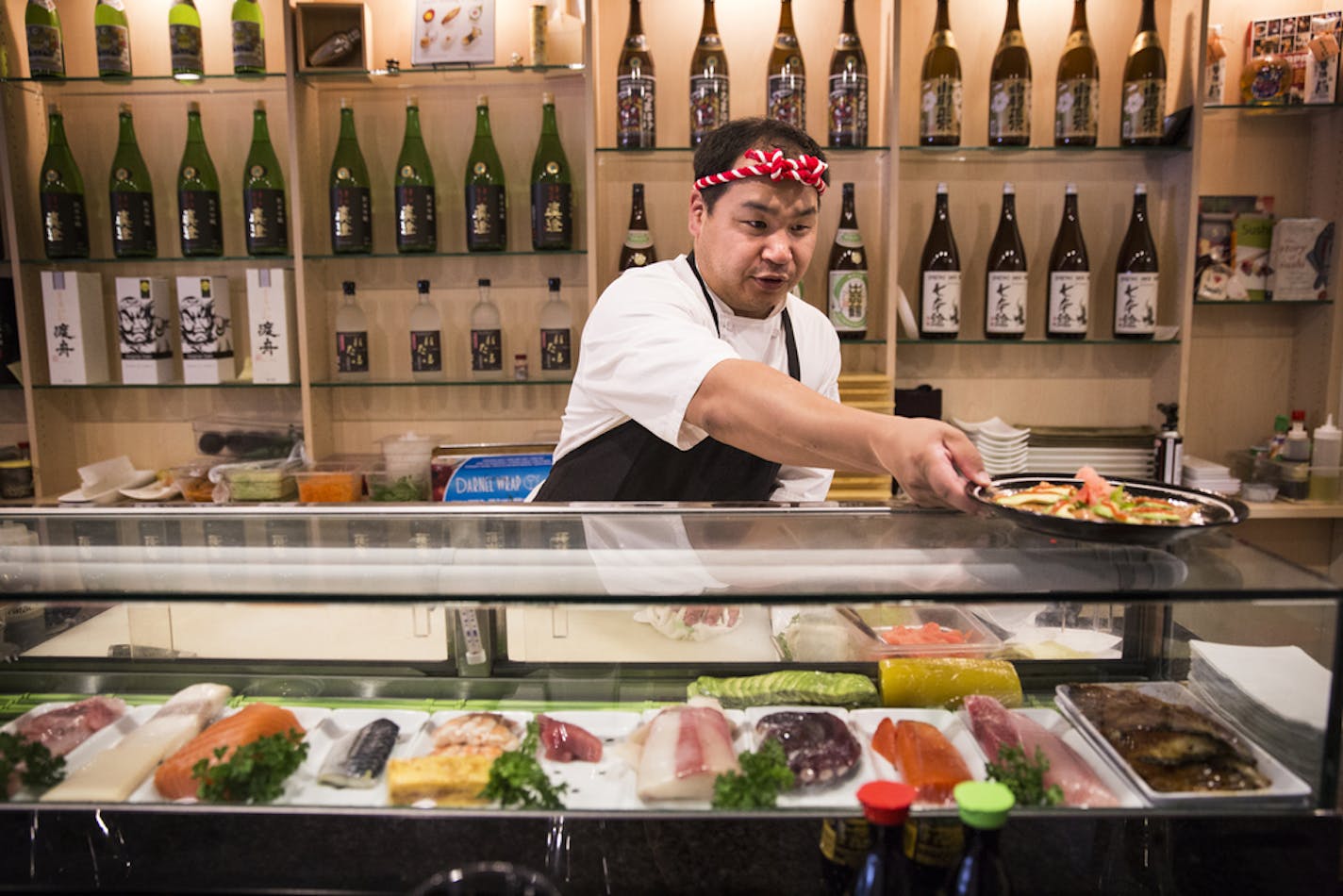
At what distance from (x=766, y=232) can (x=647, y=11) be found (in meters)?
1.76

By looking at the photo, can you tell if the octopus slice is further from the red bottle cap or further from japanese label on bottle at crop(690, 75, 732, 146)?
japanese label on bottle at crop(690, 75, 732, 146)

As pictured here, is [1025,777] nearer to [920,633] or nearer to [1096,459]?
[920,633]

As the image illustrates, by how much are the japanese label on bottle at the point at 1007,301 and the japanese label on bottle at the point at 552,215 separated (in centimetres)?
144

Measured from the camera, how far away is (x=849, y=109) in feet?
11.0

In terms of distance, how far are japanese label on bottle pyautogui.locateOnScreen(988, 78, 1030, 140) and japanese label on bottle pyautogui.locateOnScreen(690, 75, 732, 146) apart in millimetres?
896

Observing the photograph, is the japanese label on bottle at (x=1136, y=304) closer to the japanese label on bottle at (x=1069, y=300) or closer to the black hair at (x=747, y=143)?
the japanese label on bottle at (x=1069, y=300)

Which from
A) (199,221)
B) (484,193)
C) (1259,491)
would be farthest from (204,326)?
(1259,491)

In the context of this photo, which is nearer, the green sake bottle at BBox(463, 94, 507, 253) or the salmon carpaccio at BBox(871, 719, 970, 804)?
the salmon carpaccio at BBox(871, 719, 970, 804)

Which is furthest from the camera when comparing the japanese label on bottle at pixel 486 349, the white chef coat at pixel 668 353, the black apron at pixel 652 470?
the japanese label on bottle at pixel 486 349

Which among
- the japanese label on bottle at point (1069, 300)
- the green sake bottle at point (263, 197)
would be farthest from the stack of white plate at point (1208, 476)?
the green sake bottle at point (263, 197)

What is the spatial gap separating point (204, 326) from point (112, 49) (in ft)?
3.10

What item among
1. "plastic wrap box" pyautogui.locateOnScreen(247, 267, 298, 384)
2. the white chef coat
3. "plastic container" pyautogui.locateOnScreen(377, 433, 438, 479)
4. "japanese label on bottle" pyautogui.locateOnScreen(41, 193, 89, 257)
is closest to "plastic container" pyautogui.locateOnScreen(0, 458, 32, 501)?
"japanese label on bottle" pyautogui.locateOnScreen(41, 193, 89, 257)

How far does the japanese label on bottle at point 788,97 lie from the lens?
328cm

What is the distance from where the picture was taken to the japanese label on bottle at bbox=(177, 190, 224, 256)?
3.45 m
